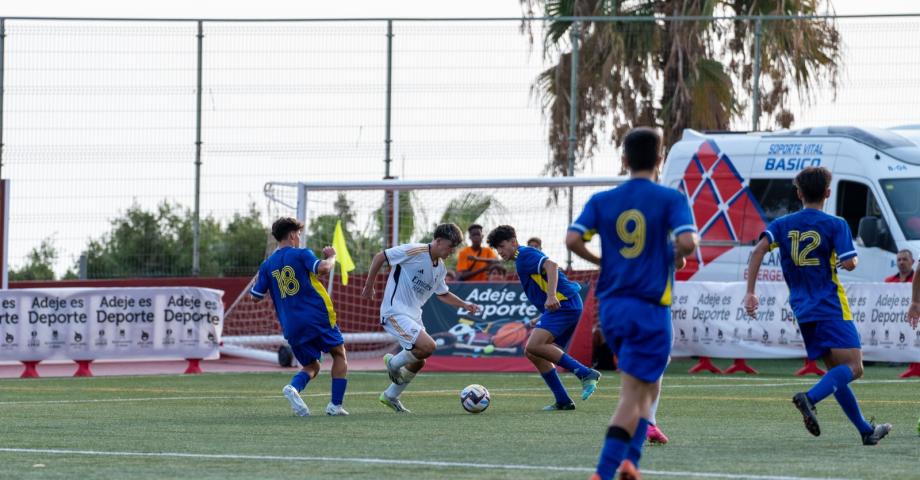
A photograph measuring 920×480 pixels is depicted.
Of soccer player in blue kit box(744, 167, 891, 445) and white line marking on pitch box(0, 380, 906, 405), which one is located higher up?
soccer player in blue kit box(744, 167, 891, 445)

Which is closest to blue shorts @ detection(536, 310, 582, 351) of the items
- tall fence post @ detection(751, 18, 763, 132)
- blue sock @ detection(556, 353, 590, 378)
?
blue sock @ detection(556, 353, 590, 378)

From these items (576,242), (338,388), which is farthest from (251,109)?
(576,242)

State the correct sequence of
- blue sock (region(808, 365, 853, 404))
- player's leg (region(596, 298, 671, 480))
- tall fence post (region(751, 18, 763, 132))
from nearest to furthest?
1. player's leg (region(596, 298, 671, 480))
2. blue sock (region(808, 365, 853, 404))
3. tall fence post (region(751, 18, 763, 132))

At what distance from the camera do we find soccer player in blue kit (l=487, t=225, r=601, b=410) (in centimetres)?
1380

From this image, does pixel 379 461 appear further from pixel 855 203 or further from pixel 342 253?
pixel 342 253

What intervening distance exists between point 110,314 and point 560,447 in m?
12.7

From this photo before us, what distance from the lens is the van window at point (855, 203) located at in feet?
68.5

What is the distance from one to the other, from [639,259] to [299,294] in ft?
21.8

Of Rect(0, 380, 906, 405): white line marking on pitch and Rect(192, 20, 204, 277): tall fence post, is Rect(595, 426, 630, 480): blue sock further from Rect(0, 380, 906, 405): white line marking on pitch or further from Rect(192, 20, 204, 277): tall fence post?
Rect(192, 20, 204, 277): tall fence post

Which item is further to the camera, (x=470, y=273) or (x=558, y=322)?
(x=470, y=273)

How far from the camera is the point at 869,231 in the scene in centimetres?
2059

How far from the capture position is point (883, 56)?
23359 mm

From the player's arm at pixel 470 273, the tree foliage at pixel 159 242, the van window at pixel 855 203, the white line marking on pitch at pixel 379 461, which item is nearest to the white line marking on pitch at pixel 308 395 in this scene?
the van window at pixel 855 203

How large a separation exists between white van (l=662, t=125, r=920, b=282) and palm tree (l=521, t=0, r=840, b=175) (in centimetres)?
259
